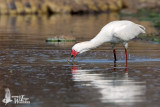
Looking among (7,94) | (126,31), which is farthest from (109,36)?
(7,94)

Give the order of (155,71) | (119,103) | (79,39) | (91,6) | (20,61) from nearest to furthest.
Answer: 1. (119,103)
2. (155,71)
3. (20,61)
4. (79,39)
5. (91,6)

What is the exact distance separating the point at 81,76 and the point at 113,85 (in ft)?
5.10

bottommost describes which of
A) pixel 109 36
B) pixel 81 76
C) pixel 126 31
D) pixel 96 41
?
pixel 81 76

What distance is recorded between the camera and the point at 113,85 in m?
11.6

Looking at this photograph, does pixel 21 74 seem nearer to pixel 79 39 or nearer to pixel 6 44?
pixel 6 44

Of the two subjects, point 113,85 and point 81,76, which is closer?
point 113,85

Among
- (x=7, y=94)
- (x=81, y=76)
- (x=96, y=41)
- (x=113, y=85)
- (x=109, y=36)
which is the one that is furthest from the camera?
(x=109, y=36)

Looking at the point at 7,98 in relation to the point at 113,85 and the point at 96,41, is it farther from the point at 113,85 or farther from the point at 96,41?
the point at 96,41

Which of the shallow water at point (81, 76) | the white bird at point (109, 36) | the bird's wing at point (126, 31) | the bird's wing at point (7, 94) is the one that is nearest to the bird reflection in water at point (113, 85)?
the shallow water at point (81, 76)

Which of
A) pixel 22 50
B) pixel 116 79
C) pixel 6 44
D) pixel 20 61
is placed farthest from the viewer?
pixel 6 44

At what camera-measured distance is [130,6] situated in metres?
56.0

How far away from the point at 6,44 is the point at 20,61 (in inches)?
204

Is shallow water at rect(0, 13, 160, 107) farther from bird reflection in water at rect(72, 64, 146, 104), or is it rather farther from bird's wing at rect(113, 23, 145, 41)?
bird's wing at rect(113, 23, 145, 41)

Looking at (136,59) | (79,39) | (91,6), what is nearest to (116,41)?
(136,59)
